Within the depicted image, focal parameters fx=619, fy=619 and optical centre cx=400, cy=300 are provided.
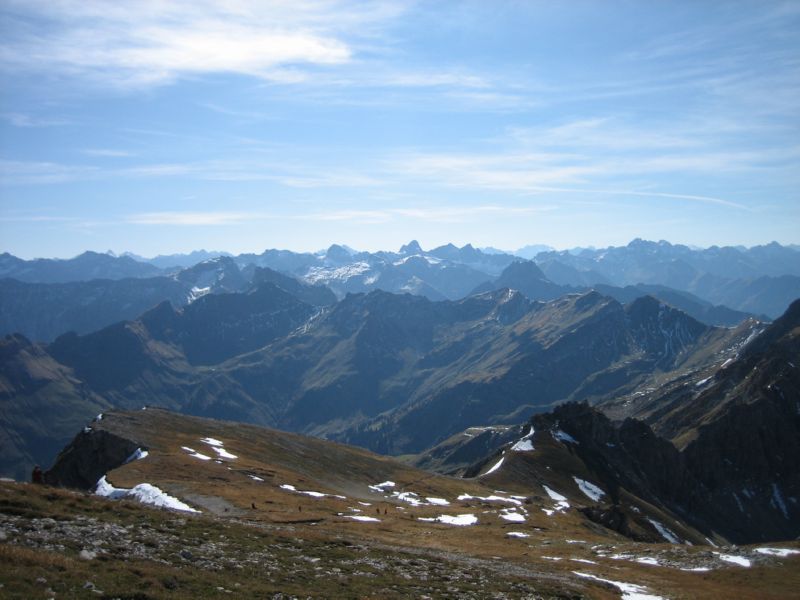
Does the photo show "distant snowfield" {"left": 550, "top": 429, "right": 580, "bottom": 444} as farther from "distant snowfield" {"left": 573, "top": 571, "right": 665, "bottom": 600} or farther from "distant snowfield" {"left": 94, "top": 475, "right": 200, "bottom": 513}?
"distant snowfield" {"left": 94, "top": 475, "right": 200, "bottom": 513}

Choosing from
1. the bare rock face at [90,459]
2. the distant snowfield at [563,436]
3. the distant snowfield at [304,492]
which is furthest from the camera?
the distant snowfield at [563,436]

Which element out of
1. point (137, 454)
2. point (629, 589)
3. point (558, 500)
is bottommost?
point (558, 500)

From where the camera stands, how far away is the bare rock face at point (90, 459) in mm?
92625

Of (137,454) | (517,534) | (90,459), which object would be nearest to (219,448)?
(137,454)

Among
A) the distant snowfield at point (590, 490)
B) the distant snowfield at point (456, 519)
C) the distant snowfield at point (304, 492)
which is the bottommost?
the distant snowfield at point (590, 490)

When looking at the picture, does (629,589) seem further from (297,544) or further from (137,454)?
(137,454)

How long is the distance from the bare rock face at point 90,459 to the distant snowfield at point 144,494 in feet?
90.9

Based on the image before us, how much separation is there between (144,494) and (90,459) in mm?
39210

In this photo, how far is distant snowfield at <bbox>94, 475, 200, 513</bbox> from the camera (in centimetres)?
5891

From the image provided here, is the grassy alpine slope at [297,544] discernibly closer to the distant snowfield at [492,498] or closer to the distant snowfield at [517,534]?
the distant snowfield at [517,534]

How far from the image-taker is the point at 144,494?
6247 cm

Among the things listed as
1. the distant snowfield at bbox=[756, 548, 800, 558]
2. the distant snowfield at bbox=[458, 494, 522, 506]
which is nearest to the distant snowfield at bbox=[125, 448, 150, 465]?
the distant snowfield at bbox=[458, 494, 522, 506]

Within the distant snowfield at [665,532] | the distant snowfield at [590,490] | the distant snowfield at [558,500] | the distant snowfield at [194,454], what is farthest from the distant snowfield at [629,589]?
the distant snowfield at [590,490]

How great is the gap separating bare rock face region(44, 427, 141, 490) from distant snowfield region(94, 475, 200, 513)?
90.9ft
